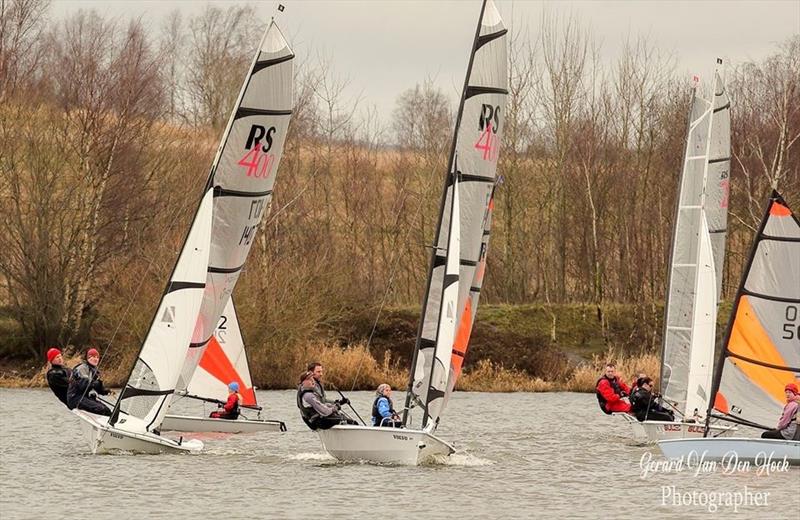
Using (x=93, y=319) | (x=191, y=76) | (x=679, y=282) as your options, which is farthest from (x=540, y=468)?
(x=191, y=76)

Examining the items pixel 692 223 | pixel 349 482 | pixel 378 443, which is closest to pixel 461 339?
pixel 378 443

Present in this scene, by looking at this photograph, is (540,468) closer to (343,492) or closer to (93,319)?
(343,492)

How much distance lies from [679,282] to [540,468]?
6.22 metres

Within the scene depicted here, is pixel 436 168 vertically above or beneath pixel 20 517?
above

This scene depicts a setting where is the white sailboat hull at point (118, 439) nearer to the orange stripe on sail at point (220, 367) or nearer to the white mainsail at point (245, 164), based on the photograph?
the white mainsail at point (245, 164)

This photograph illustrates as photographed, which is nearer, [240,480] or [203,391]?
[240,480]

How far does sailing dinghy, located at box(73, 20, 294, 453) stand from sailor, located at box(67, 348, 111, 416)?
29 cm

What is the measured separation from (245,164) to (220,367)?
227 inches

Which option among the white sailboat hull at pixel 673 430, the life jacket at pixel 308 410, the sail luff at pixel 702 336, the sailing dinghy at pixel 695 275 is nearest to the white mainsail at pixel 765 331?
the white sailboat hull at pixel 673 430

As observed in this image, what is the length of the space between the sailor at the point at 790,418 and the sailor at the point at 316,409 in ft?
19.7

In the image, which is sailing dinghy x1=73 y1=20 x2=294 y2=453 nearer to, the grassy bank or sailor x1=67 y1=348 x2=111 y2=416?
sailor x1=67 y1=348 x2=111 y2=416

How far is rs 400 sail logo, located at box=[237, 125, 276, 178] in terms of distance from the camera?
21328mm

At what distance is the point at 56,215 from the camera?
38.8 metres
